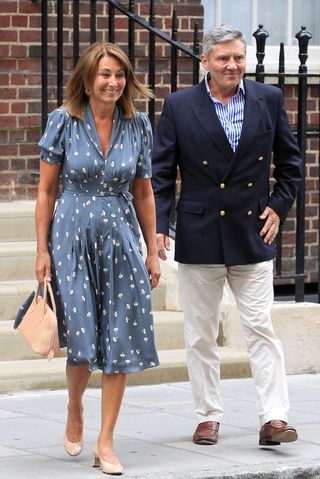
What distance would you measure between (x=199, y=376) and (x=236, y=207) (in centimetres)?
83

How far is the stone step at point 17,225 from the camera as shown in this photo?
9.39m

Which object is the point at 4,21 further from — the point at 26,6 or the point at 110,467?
the point at 110,467

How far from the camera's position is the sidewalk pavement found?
20.5 ft

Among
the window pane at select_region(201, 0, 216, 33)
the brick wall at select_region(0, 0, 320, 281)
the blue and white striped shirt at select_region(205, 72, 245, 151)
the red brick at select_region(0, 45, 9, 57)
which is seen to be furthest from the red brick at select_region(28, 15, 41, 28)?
the blue and white striped shirt at select_region(205, 72, 245, 151)

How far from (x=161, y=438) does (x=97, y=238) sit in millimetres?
1219

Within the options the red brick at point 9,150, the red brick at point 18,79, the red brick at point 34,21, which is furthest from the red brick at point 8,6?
the red brick at point 9,150

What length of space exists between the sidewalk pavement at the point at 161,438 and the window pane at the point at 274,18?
3.91 m

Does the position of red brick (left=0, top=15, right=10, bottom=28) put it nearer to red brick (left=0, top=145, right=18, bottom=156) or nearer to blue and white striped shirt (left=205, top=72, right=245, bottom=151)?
red brick (left=0, top=145, right=18, bottom=156)

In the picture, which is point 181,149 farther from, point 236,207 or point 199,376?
point 199,376

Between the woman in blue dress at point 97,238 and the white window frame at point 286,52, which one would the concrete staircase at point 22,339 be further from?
the white window frame at point 286,52

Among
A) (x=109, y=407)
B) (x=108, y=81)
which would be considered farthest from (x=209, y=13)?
(x=109, y=407)

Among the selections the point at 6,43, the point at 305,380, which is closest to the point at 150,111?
the point at 6,43

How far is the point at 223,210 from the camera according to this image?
6.85m

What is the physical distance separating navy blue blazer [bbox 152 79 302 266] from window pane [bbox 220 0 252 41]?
14.8ft
